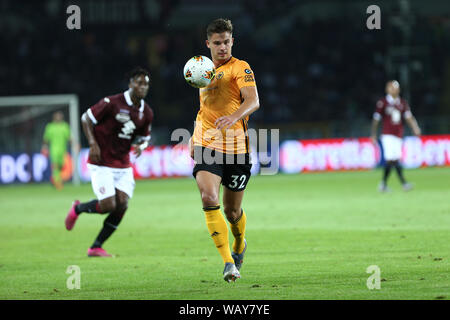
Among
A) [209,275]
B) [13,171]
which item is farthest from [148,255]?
[13,171]

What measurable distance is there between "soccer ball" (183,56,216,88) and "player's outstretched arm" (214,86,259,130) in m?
0.35

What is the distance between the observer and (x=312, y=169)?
27.6m

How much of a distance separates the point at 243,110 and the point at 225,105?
0.37 m

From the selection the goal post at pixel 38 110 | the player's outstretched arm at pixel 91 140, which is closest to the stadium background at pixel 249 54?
the goal post at pixel 38 110

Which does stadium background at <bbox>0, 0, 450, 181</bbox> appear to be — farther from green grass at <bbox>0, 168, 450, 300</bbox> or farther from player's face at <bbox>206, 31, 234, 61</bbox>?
player's face at <bbox>206, 31, 234, 61</bbox>

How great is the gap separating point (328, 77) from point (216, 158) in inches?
1042

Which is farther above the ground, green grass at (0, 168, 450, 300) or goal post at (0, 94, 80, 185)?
goal post at (0, 94, 80, 185)

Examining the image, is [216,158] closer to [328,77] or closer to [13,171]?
[13,171]

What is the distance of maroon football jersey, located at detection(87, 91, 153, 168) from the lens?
1030 cm

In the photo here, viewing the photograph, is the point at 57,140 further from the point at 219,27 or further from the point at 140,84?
the point at 219,27

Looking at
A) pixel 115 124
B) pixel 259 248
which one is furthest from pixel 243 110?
pixel 115 124

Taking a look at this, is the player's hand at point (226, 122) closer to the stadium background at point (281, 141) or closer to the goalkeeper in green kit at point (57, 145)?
the stadium background at point (281, 141)

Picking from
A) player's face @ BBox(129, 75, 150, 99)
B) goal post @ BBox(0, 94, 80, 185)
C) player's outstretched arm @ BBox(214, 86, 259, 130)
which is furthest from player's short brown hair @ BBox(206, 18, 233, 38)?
goal post @ BBox(0, 94, 80, 185)

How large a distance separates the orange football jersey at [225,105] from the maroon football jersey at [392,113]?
11557mm
